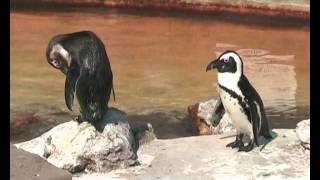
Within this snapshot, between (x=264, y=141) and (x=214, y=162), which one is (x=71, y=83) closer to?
(x=214, y=162)

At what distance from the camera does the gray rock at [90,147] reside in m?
4.56

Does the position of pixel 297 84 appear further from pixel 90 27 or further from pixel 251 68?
pixel 90 27

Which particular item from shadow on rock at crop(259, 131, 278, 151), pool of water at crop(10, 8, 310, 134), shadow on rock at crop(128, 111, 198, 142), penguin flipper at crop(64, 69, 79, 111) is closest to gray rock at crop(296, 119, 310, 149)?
shadow on rock at crop(259, 131, 278, 151)

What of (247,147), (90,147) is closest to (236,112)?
(247,147)

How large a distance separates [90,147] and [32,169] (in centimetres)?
43

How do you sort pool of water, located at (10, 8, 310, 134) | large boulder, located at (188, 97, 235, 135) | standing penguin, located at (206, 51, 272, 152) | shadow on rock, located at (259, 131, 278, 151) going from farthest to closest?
pool of water, located at (10, 8, 310, 134), large boulder, located at (188, 97, 235, 135), shadow on rock, located at (259, 131, 278, 151), standing penguin, located at (206, 51, 272, 152)

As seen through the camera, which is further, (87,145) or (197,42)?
(197,42)

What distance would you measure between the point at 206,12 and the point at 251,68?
13.5 feet

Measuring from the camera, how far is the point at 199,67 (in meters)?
10.0

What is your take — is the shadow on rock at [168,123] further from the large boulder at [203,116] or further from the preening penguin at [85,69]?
the preening penguin at [85,69]

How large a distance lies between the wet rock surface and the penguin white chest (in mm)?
1209

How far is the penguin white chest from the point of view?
184 inches

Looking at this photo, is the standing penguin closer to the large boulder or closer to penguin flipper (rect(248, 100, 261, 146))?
penguin flipper (rect(248, 100, 261, 146))
